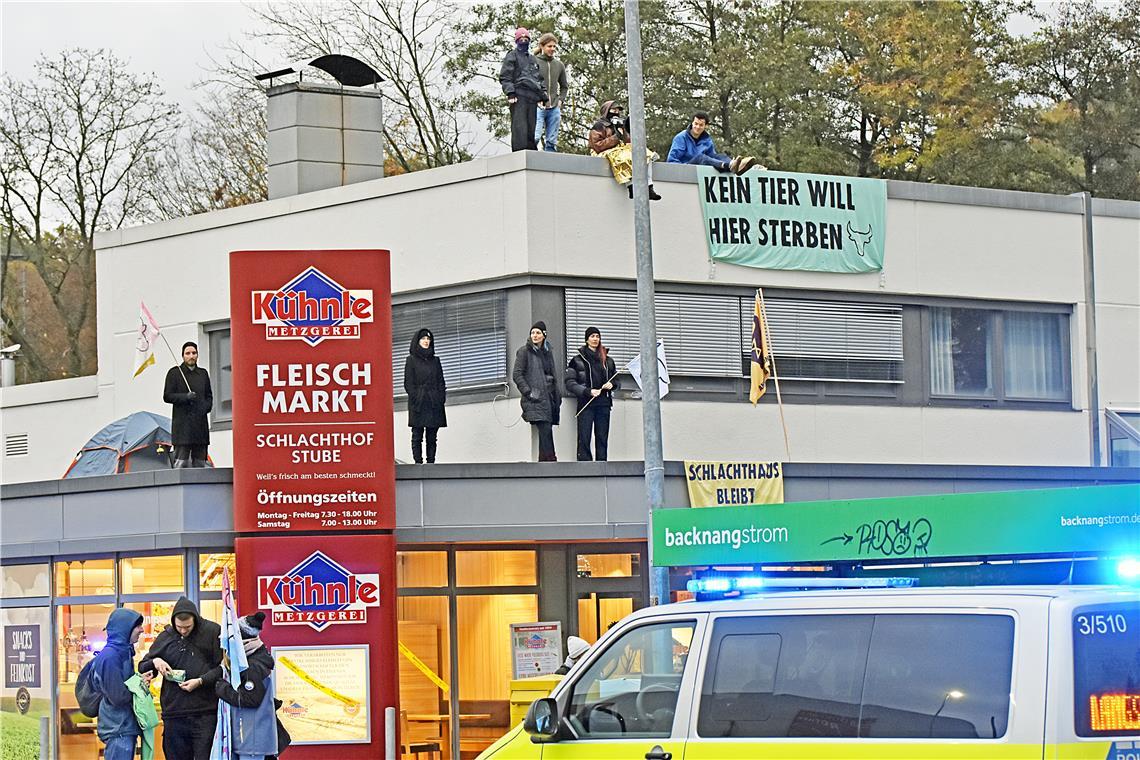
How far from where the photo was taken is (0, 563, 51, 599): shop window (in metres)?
21.0

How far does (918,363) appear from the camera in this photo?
26047 mm

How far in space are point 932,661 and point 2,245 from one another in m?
45.9

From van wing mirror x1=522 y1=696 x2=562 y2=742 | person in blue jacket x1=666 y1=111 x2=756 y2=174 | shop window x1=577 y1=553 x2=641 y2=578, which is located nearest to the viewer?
van wing mirror x1=522 y1=696 x2=562 y2=742

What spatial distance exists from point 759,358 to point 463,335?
3765 millimetres

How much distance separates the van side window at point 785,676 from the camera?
9422 mm

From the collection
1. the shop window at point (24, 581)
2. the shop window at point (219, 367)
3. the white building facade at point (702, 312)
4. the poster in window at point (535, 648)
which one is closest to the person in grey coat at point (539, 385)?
the white building facade at point (702, 312)

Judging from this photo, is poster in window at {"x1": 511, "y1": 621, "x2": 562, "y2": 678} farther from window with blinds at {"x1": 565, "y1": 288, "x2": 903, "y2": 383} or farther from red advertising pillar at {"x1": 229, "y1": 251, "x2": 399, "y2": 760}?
window with blinds at {"x1": 565, "y1": 288, "x2": 903, "y2": 383}

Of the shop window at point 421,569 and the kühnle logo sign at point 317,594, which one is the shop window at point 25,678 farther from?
the shop window at point 421,569

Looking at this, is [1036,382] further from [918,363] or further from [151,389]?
[151,389]

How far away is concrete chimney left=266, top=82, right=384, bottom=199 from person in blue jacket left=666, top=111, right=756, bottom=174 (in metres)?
4.88

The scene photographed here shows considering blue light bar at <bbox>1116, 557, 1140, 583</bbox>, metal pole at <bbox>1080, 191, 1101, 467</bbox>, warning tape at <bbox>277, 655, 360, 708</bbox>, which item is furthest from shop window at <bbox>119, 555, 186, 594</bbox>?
metal pole at <bbox>1080, 191, 1101, 467</bbox>

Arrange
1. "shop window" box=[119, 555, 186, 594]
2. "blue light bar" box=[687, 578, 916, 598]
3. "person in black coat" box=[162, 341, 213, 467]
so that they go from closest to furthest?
"blue light bar" box=[687, 578, 916, 598] → "shop window" box=[119, 555, 186, 594] → "person in black coat" box=[162, 341, 213, 467]

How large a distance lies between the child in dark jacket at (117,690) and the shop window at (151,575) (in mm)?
4335

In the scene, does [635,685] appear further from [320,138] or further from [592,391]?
[320,138]
